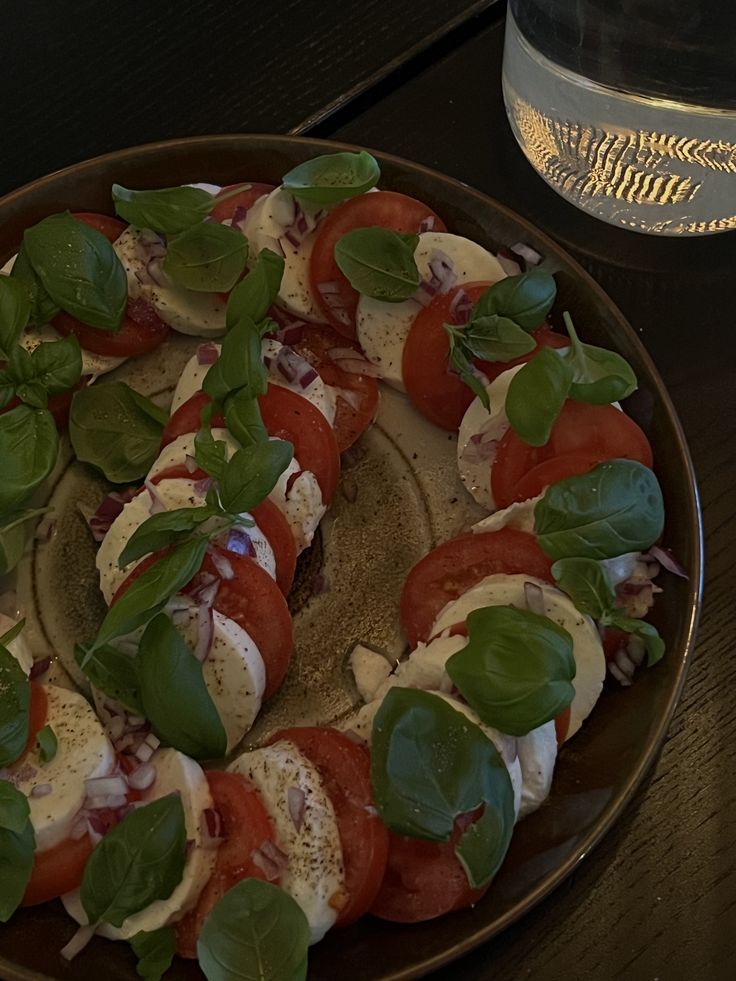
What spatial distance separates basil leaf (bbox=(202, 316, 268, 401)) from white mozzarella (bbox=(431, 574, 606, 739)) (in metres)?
0.34

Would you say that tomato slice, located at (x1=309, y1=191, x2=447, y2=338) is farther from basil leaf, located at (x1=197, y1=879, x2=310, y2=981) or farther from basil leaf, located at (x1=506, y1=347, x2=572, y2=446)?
basil leaf, located at (x1=197, y1=879, x2=310, y2=981)

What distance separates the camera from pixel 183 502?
1218mm

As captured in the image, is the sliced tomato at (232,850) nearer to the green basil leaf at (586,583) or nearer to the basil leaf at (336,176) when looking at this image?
the green basil leaf at (586,583)

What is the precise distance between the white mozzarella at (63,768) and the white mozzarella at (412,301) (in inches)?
22.5

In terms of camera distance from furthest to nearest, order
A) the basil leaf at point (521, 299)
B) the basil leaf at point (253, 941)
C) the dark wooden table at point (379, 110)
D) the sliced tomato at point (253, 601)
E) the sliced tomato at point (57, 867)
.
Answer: the dark wooden table at point (379, 110), the basil leaf at point (521, 299), the sliced tomato at point (253, 601), the sliced tomato at point (57, 867), the basil leaf at point (253, 941)

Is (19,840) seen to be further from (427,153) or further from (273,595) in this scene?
(427,153)

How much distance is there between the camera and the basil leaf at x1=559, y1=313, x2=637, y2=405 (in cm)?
122

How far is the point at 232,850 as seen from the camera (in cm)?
106

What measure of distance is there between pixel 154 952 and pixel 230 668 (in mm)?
286

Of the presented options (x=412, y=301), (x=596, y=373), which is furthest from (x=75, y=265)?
(x=596, y=373)

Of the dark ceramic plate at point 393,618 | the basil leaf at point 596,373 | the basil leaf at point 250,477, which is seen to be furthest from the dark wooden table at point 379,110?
the basil leaf at point 250,477

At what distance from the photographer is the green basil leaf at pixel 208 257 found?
136 centimetres

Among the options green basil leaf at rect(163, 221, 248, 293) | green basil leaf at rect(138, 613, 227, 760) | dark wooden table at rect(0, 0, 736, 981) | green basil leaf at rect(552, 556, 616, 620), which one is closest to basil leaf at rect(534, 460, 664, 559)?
green basil leaf at rect(552, 556, 616, 620)

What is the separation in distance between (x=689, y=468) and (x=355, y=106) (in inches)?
33.1
